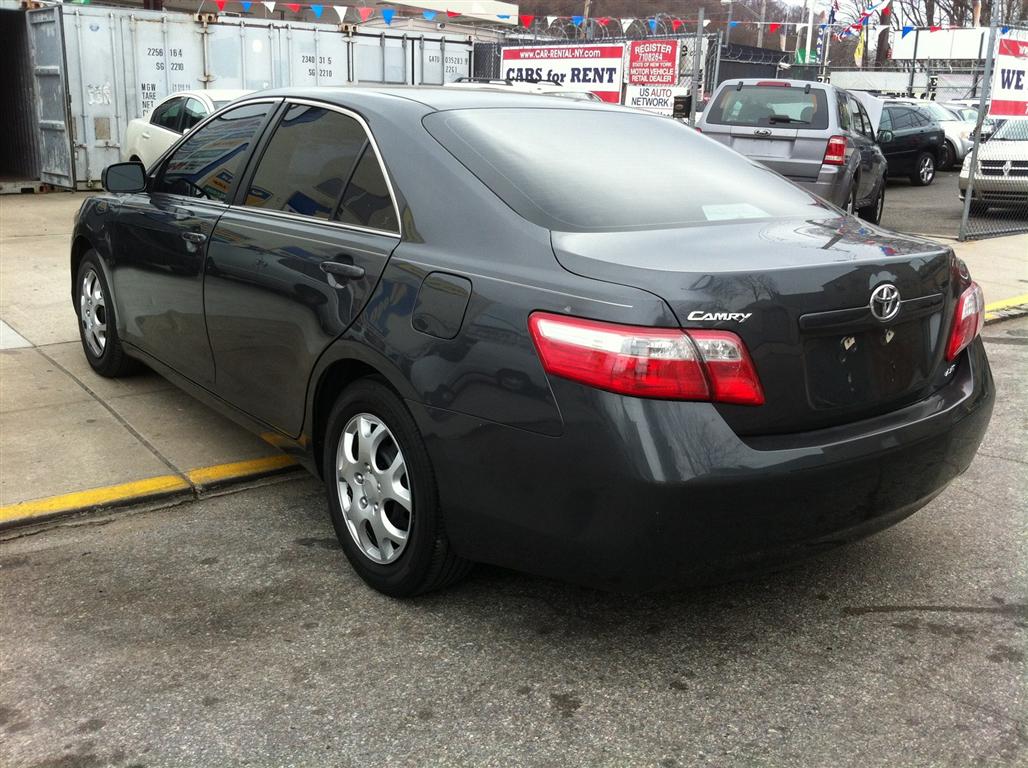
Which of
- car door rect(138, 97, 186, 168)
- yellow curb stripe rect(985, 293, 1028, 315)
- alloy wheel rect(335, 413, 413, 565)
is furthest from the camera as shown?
car door rect(138, 97, 186, 168)

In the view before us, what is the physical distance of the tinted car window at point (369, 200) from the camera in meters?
3.29

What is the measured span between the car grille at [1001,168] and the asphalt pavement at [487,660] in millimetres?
11219

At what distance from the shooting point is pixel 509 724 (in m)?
2.69

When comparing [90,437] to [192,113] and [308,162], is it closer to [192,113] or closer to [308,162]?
[308,162]

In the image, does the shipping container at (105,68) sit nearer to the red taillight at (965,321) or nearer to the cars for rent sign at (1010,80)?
the cars for rent sign at (1010,80)

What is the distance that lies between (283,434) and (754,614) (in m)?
1.78

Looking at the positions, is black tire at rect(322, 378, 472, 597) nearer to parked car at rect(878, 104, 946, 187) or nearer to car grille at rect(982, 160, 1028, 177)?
car grille at rect(982, 160, 1028, 177)

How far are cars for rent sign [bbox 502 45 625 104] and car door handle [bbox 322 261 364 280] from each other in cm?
1292

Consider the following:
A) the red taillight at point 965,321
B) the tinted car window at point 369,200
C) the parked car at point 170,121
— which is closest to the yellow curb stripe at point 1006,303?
the red taillight at point 965,321

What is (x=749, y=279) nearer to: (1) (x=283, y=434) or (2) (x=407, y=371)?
(2) (x=407, y=371)

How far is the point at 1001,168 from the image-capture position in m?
13.7

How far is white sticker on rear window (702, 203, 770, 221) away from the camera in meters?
3.29

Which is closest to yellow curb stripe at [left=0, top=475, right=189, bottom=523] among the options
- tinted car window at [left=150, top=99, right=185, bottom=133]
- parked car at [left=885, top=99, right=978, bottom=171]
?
tinted car window at [left=150, top=99, right=185, bottom=133]

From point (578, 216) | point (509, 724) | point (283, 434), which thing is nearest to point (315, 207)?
point (283, 434)
